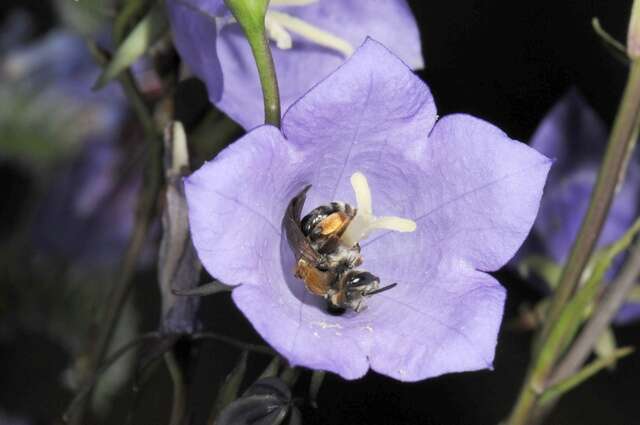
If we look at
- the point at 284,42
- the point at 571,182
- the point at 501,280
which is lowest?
Result: the point at 501,280

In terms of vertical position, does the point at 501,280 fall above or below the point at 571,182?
below

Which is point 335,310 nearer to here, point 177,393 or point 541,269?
point 177,393

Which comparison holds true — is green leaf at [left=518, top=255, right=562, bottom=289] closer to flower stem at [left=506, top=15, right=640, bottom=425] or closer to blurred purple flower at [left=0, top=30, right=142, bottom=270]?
flower stem at [left=506, top=15, right=640, bottom=425]

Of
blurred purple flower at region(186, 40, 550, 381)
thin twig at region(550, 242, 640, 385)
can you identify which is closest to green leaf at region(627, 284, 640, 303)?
thin twig at region(550, 242, 640, 385)

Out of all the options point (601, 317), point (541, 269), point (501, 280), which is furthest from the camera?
point (501, 280)

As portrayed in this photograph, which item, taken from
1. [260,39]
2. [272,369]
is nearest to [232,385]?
[272,369]

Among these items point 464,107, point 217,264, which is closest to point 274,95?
point 217,264

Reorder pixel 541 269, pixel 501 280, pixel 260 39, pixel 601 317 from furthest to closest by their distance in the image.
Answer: pixel 501 280 → pixel 541 269 → pixel 601 317 → pixel 260 39

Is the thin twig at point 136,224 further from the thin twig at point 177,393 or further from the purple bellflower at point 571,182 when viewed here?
the purple bellflower at point 571,182
